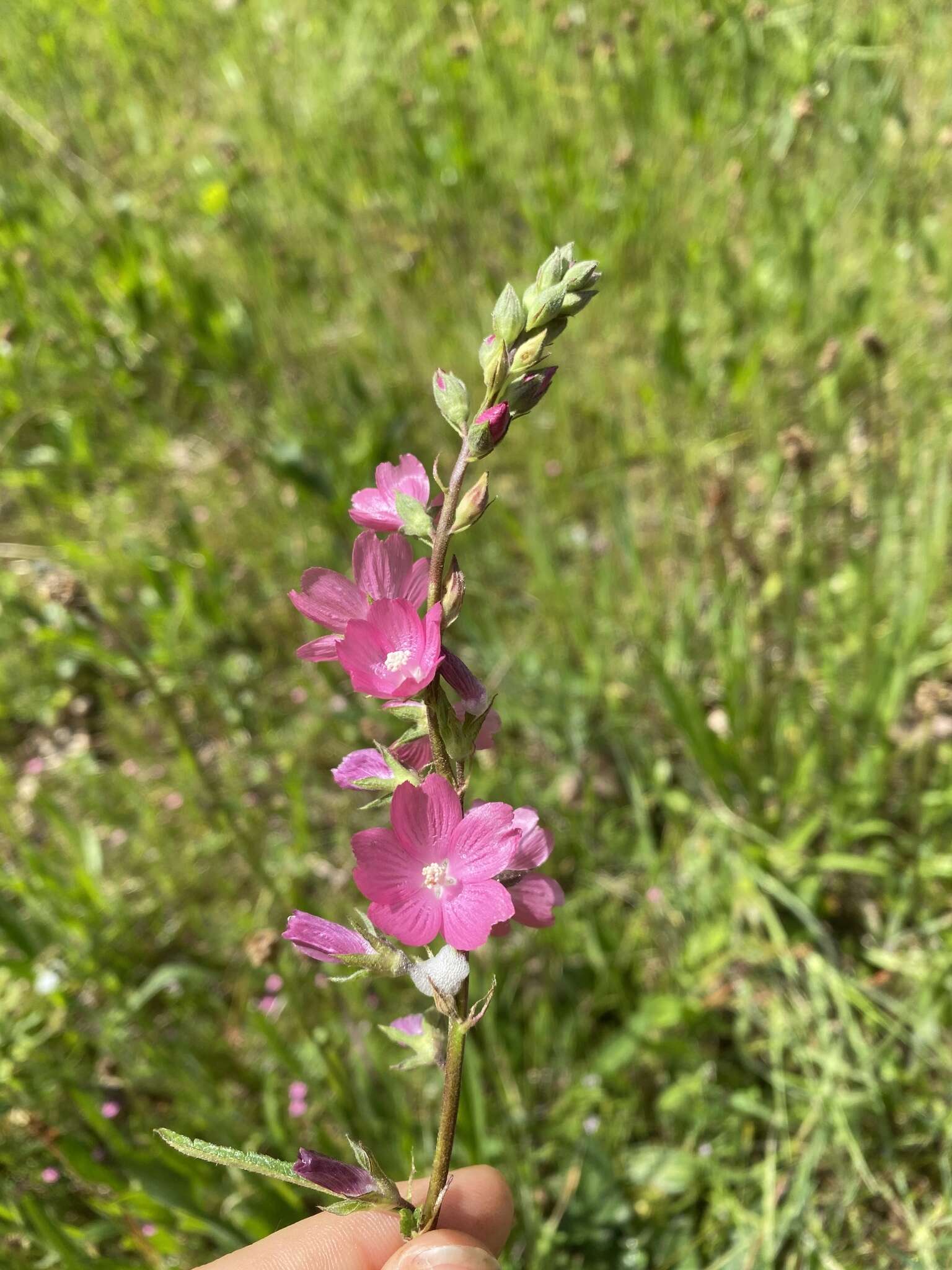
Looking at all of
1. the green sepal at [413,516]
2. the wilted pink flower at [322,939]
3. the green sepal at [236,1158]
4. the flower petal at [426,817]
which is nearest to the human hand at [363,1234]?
the green sepal at [236,1158]

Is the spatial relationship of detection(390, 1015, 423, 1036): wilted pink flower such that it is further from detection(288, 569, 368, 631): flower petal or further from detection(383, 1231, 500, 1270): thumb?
detection(288, 569, 368, 631): flower petal

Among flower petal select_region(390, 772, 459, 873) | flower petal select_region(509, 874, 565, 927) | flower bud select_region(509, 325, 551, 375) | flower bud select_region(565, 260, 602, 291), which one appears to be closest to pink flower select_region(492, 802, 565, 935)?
flower petal select_region(509, 874, 565, 927)

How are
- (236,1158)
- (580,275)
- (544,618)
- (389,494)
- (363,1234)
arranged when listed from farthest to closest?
(544,618) → (363,1234) → (389,494) → (580,275) → (236,1158)

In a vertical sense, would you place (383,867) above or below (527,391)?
below

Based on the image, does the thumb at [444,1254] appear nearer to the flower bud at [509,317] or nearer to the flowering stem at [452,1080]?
the flowering stem at [452,1080]

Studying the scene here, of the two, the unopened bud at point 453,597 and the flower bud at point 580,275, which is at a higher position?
the flower bud at point 580,275

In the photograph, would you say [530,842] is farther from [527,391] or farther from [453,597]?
[527,391]

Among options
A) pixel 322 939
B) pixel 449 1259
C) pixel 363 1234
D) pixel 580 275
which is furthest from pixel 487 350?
pixel 363 1234
